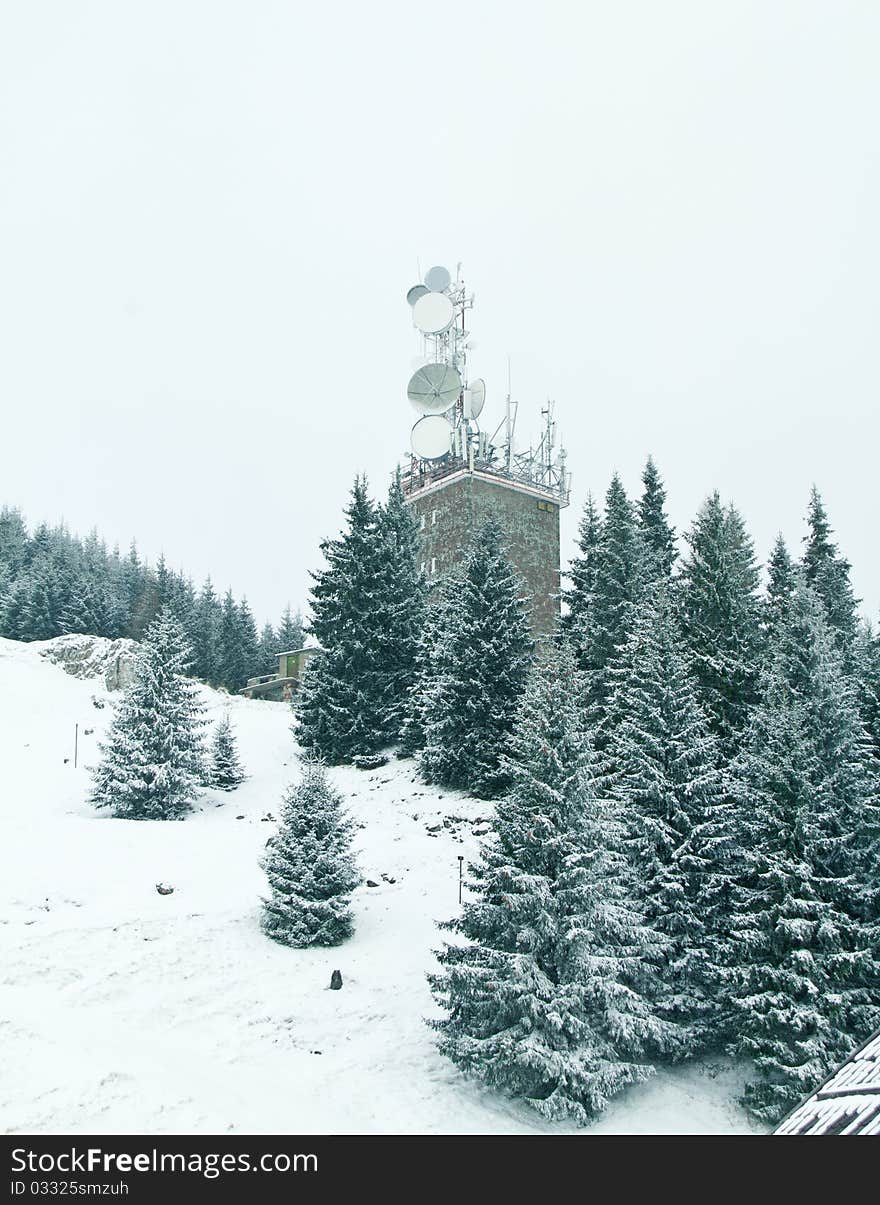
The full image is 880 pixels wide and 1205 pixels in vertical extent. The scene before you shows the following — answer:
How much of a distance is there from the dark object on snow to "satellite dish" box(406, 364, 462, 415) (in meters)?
25.6

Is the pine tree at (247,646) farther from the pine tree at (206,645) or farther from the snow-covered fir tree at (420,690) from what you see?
the snow-covered fir tree at (420,690)

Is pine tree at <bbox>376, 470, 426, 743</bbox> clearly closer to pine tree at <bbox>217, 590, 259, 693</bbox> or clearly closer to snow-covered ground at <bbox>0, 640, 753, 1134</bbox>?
snow-covered ground at <bbox>0, 640, 753, 1134</bbox>

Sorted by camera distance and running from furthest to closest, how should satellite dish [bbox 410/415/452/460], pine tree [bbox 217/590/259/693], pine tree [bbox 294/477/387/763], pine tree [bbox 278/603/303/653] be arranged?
pine tree [bbox 278/603/303/653] < pine tree [bbox 217/590/259/693] < satellite dish [bbox 410/415/452/460] < pine tree [bbox 294/477/387/763]

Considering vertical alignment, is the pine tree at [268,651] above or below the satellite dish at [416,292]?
below

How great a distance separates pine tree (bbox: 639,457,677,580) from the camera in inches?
1380

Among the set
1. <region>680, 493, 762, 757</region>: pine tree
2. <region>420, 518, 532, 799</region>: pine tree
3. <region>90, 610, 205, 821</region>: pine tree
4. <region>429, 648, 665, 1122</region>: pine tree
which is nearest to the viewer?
<region>429, 648, 665, 1122</region>: pine tree

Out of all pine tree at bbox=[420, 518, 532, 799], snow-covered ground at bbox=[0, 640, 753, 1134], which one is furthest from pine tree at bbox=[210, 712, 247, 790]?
pine tree at bbox=[420, 518, 532, 799]

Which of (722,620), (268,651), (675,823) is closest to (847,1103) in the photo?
(675,823)

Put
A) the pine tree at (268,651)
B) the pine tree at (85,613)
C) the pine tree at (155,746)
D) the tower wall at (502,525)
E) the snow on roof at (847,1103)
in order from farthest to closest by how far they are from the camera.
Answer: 1. the pine tree at (268,651)
2. the pine tree at (85,613)
3. the tower wall at (502,525)
4. the pine tree at (155,746)
5. the snow on roof at (847,1103)

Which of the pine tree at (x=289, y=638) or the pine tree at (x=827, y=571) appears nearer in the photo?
the pine tree at (x=827, y=571)

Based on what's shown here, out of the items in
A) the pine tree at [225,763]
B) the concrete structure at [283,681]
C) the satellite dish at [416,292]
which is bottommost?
the pine tree at [225,763]

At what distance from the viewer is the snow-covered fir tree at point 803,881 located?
14.0m

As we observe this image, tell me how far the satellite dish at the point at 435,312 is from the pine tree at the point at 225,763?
31678mm

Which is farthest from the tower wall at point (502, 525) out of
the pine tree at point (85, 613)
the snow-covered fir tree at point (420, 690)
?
the pine tree at point (85, 613)
